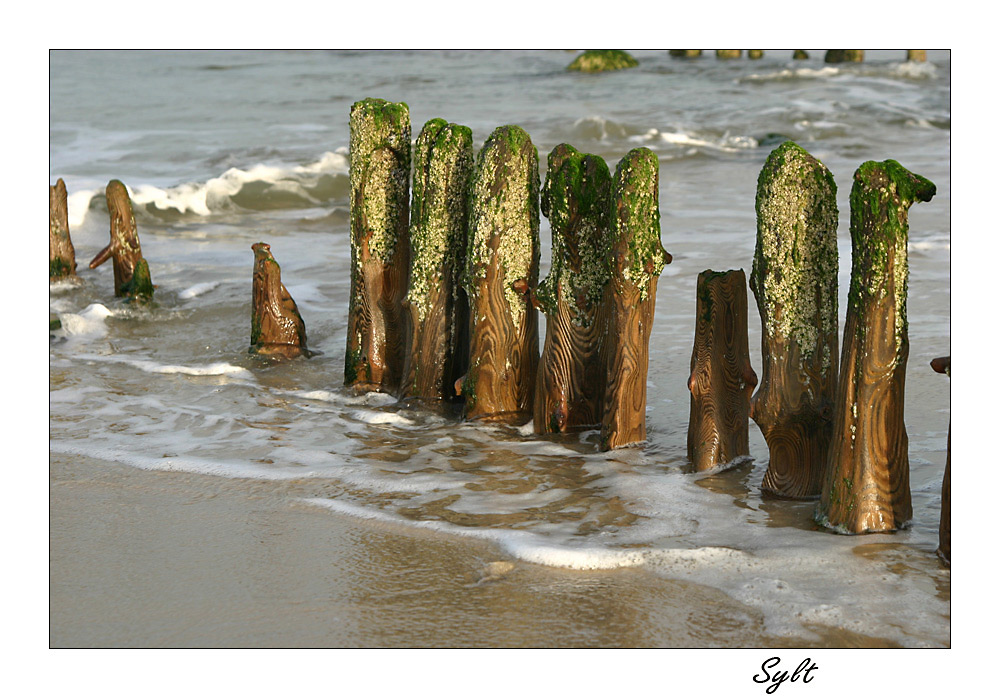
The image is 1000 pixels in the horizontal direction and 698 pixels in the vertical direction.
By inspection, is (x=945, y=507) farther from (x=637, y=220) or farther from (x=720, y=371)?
(x=637, y=220)

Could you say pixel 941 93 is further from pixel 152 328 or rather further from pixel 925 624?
pixel 925 624

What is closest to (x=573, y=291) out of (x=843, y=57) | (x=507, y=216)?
(x=507, y=216)

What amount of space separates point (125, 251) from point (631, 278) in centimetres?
539

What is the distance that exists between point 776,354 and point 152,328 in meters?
5.25

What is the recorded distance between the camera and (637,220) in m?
5.12

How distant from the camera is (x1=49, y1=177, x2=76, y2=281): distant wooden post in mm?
9656

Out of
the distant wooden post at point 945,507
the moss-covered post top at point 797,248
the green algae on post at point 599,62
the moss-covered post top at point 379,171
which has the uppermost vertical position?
the green algae on post at point 599,62

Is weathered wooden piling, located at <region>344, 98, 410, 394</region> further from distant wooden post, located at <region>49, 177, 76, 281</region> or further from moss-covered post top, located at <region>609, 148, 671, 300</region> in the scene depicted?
distant wooden post, located at <region>49, 177, 76, 281</region>

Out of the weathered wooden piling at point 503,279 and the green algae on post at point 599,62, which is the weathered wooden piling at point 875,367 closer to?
the weathered wooden piling at point 503,279

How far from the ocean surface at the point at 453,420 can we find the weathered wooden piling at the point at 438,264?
24 centimetres

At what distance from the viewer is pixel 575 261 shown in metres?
5.55

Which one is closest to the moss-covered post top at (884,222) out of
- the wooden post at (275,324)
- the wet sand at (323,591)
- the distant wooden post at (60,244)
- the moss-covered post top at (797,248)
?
the moss-covered post top at (797,248)

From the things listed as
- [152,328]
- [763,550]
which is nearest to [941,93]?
[152,328]

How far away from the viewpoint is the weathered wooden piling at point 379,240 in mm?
6199
